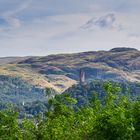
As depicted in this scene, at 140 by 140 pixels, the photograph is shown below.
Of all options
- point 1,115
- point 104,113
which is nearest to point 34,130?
point 1,115

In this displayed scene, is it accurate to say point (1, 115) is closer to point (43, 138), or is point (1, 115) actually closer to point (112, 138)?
point (43, 138)

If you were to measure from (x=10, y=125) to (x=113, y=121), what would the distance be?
28510 millimetres

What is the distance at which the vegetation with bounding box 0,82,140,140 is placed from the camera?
60.9m

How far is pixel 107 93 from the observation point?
7256cm

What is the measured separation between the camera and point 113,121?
199 feet

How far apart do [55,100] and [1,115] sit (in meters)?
12.8

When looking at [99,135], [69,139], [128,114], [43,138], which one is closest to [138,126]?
[128,114]

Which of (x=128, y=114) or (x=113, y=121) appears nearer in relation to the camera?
(x=113, y=121)

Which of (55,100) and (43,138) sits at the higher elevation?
(55,100)

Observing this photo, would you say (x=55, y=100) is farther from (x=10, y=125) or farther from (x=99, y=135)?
(x=99, y=135)

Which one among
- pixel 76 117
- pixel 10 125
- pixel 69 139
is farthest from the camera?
pixel 10 125

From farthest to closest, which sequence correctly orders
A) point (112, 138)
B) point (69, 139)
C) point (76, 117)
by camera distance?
point (76, 117) < point (69, 139) < point (112, 138)

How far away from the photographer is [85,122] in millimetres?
71812

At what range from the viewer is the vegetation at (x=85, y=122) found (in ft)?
200
